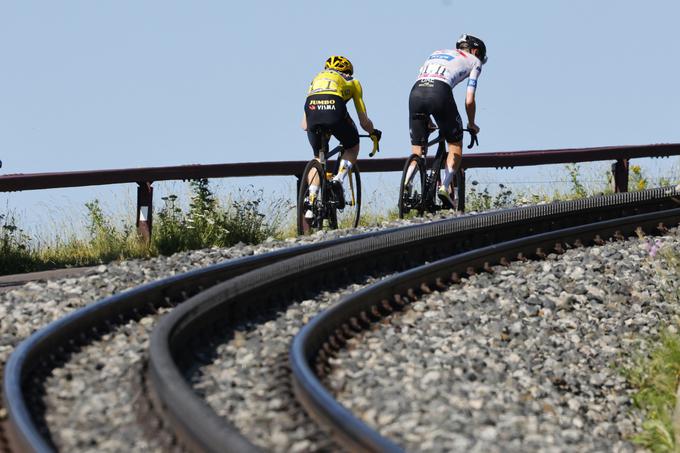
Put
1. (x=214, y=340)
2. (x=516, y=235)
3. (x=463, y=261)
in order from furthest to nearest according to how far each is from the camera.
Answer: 1. (x=516, y=235)
2. (x=463, y=261)
3. (x=214, y=340)

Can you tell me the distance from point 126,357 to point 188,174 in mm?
7065

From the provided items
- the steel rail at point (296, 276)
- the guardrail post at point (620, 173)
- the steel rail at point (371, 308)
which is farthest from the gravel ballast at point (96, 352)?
the guardrail post at point (620, 173)

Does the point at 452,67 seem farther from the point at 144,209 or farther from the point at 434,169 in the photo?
the point at 144,209

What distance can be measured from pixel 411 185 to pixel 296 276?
5.22 m

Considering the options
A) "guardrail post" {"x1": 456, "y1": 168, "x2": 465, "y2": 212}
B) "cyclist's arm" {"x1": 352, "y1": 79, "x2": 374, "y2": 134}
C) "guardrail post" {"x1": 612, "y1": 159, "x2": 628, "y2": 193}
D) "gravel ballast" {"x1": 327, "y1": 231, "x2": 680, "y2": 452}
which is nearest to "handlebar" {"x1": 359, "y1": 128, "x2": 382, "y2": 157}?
"cyclist's arm" {"x1": 352, "y1": 79, "x2": 374, "y2": 134}

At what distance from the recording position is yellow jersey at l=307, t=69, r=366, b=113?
13.3m

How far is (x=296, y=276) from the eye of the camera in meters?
9.28

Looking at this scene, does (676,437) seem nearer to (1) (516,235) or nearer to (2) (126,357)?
(2) (126,357)

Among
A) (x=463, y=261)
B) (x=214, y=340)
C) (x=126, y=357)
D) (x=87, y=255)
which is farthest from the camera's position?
(x=87, y=255)

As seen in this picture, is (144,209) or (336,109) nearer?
(336,109)

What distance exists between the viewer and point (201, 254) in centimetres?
1104

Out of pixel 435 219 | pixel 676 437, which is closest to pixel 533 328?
pixel 676 437

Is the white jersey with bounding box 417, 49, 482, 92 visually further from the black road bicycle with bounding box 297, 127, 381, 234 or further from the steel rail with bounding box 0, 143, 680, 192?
the steel rail with bounding box 0, 143, 680, 192

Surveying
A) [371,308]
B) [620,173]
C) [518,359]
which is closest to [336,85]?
[371,308]
